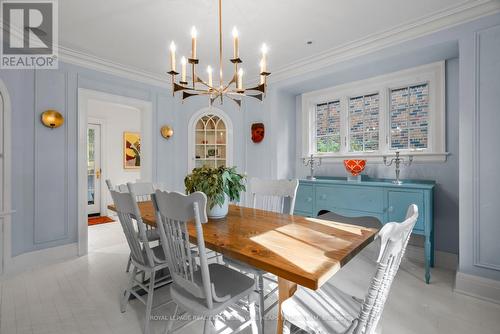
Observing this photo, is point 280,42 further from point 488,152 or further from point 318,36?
point 488,152

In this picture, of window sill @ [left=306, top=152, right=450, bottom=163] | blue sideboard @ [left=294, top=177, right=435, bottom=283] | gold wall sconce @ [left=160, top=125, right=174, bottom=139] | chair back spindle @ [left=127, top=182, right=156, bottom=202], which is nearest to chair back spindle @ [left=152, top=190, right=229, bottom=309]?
chair back spindle @ [left=127, top=182, right=156, bottom=202]

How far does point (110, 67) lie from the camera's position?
3398 millimetres

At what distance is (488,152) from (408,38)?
4.31 ft

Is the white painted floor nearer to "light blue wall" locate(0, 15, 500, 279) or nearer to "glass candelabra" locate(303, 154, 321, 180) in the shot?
"light blue wall" locate(0, 15, 500, 279)

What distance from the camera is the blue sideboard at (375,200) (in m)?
2.46

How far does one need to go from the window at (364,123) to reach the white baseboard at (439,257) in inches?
51.1

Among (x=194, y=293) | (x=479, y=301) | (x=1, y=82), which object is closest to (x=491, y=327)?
(x=479, y=301)

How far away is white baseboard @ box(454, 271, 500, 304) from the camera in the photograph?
2107mm

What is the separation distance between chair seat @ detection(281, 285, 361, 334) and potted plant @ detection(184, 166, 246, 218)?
804 millimetres

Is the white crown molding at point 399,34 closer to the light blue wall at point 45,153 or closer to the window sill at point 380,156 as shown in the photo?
the window sill at point 380,156

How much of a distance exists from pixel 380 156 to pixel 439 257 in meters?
1.30

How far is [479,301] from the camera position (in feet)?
6.99

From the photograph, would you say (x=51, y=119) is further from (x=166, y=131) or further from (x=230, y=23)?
(x=230, y=23)

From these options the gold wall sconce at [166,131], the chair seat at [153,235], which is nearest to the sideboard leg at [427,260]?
the chair seat at [153,235]
